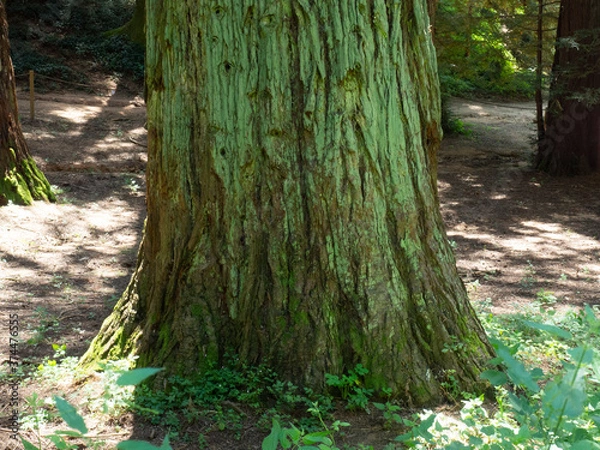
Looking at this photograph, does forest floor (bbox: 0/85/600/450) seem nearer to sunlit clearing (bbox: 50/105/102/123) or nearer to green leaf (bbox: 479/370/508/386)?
sunlit clearing (bbox: 50/105/102/123)

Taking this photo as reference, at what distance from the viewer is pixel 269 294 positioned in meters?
3.42

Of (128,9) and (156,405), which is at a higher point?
(128,9)

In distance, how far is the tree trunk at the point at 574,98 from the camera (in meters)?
11.2

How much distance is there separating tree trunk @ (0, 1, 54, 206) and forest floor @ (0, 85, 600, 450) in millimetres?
235

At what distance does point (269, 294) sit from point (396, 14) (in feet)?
5.02

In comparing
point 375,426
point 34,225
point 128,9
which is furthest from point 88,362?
point 128,9

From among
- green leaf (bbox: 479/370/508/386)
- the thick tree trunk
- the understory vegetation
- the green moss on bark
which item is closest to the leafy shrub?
green leaf (bbox: 479/370/508/386)

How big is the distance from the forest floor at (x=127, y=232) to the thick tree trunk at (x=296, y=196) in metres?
0.47

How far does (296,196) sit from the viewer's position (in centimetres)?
334

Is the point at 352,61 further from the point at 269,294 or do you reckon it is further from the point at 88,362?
the point at 88,362

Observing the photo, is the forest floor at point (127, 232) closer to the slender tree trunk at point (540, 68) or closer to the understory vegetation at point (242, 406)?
the understory vegetation at point (242, 406)

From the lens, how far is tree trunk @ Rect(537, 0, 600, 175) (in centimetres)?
1119

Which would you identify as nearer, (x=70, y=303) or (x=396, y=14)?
(x=396, y=14)

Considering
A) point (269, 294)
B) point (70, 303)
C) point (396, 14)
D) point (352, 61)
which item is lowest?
point (70, 303)
